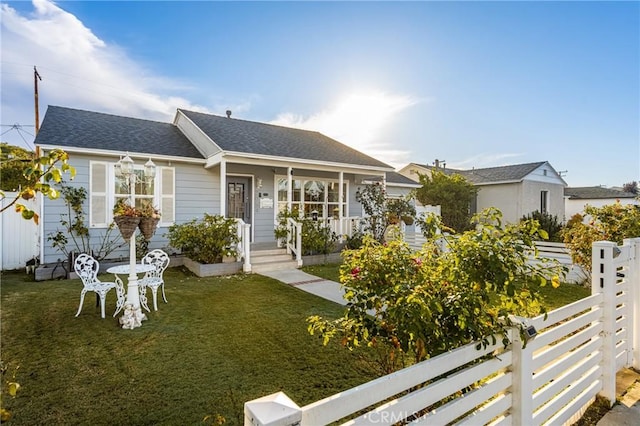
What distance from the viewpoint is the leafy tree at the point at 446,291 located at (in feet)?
5.53

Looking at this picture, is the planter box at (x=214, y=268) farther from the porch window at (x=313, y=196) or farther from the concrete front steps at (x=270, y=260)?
the porch window at (x=313, y=196)

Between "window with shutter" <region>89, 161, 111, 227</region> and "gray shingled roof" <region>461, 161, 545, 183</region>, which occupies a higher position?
"gray shingled roof" <region>461, 161, 545, 183</region>

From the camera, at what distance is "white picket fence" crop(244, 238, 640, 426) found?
1.24 meters

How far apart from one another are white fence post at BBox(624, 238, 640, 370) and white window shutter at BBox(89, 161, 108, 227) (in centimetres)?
1029

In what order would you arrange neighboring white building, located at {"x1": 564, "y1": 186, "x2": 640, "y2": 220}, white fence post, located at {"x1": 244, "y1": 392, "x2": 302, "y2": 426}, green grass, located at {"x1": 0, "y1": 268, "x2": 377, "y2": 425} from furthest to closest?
1. neighboring white building, located at {"x1": 564, "y1": 186, "x2": 640, "y2": 220}
2. green grass, located at {"x1": 0, "y1": 268, "x2": 377, "y2": 425}
3. white fence post, located at {"x1": 244, "y1": 392, "x2": 302, "y2": 426}

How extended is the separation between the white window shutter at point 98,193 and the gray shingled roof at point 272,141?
9.73 feet

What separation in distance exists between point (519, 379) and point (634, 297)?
256cm

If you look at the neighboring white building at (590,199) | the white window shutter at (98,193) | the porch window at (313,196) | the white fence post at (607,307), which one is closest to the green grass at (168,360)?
the white fence post at (607,307)

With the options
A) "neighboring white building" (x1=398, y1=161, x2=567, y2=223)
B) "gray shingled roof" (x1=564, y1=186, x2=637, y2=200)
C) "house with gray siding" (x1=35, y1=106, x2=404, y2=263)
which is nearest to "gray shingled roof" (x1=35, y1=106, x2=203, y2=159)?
"house with gray siding" (x1=35, y1=106, x2=404, y2=263)

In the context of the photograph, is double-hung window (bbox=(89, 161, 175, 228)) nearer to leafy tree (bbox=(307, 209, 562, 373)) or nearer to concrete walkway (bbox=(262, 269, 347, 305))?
concrete walkway (bbox=(262, 269, 347, 305))

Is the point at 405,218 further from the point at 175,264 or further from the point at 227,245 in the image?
the point at 175,264

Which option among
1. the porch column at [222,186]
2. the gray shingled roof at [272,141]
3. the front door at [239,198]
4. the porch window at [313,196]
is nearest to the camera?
the porch column at [222,186]

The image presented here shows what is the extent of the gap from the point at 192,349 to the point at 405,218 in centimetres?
858

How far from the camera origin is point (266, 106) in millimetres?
12641
